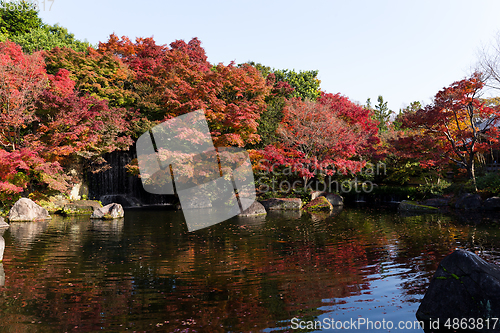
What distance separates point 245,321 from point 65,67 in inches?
884

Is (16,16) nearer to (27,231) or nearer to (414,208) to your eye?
(27,231)

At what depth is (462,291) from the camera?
458 cm

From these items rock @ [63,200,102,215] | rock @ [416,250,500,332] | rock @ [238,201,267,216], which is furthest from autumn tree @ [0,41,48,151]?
rock @ [416,250,500,332]

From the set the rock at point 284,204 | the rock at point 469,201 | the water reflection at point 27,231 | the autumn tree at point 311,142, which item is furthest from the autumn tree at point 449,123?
the water reflection at point 27,231

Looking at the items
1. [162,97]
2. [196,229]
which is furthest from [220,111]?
[196,229]

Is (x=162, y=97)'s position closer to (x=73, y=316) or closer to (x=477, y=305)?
(x=73, y=316)

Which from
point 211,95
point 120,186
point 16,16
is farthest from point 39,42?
point 211,95

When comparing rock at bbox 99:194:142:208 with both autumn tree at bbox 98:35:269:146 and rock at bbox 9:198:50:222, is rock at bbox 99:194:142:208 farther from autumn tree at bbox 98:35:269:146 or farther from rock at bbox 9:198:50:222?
rock at bbox 9:198:50:222

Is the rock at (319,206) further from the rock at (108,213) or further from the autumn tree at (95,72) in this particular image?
the autumn tree at (95,72)

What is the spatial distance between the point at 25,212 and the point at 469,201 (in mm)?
22227

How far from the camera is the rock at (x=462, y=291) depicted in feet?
14.5

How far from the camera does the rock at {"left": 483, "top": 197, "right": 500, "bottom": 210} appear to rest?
60.6ft

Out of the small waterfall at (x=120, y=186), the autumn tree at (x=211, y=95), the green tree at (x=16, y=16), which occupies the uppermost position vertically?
the green tree at (x=16, y=16)

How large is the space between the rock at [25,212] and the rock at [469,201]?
2142 cm
